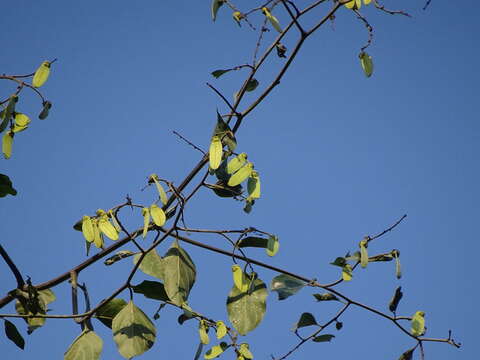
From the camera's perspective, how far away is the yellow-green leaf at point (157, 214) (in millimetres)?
1189

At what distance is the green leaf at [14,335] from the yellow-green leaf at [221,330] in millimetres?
475

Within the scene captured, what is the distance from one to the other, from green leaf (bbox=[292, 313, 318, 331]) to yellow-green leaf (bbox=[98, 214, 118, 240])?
0.57 m

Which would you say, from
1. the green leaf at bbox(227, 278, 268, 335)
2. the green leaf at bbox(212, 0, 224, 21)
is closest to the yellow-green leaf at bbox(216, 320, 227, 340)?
the green leaf at bbox(227, 278, 268, 335)

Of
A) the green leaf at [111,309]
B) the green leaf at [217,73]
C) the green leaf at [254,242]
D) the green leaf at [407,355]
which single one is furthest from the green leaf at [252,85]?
the green leaf at [407,355]

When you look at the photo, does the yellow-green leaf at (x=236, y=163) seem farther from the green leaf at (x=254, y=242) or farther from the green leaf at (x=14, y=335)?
the green leaf at (x=14, y=335)

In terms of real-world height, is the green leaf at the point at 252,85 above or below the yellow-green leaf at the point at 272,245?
above

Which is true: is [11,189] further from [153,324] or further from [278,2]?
[278,2]

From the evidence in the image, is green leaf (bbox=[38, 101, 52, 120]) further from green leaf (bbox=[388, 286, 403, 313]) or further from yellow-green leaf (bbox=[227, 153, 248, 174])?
green leaf (bbox=[388, 286, 403, 313])

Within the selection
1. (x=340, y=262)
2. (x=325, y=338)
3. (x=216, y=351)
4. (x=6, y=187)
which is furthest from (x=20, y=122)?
(x=325, y=338)

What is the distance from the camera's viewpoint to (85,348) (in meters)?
1.26

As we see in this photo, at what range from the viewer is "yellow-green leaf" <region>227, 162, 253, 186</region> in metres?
1.26

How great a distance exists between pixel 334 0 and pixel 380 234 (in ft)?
1.88

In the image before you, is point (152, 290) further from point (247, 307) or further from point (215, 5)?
point (215, 5)

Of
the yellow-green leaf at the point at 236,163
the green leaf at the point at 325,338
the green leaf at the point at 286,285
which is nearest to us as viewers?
the yellow-green leaf at the point at 236,163
